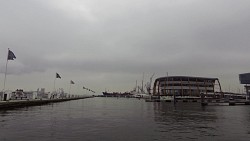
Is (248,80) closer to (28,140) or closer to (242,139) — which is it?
(242,139)

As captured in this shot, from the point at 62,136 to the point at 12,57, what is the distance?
38.4m

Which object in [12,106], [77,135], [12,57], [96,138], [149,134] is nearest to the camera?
[96,138]

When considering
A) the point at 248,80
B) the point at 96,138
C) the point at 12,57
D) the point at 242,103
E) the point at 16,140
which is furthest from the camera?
the point at 248,80

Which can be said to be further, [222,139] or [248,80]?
[248,80]

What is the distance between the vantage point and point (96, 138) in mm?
21672

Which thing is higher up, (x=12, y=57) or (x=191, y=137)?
(x=12, y=57)

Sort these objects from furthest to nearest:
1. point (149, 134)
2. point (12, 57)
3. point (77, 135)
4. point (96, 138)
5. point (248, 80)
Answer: point (248, 80), point (12, 57), point (149, 134), point (77, 135), point (96, 138)

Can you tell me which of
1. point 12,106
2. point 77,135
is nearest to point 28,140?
point 77,135

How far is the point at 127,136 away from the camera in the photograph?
23203 millimetres

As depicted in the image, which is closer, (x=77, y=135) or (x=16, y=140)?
(x=16, y=140)

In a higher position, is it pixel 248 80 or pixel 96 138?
pixel 248 80

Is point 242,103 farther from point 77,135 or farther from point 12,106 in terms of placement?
point 77,135

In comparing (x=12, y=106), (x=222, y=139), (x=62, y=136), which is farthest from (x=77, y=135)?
Answer: (x=12, y=106)

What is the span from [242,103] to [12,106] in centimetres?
11336
